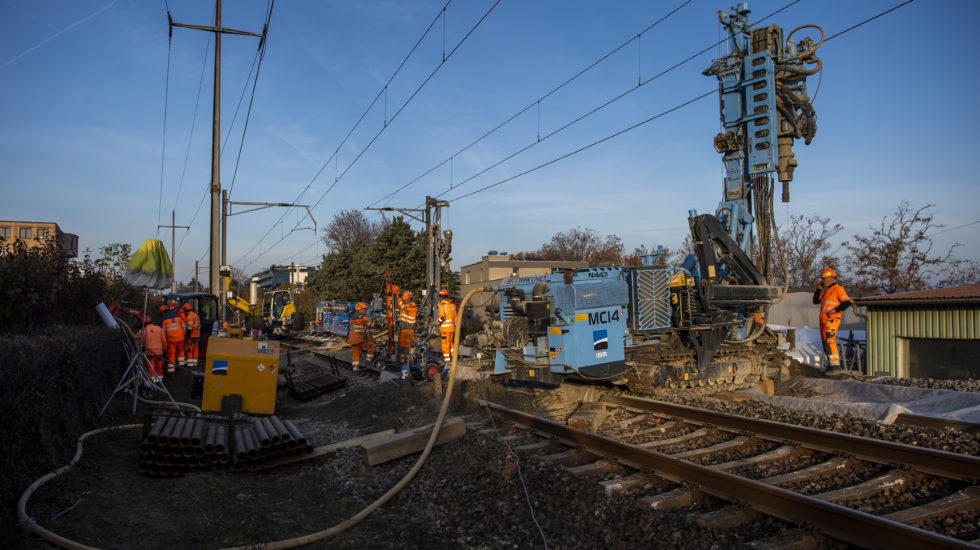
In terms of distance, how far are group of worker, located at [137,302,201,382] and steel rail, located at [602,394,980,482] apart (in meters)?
9.84

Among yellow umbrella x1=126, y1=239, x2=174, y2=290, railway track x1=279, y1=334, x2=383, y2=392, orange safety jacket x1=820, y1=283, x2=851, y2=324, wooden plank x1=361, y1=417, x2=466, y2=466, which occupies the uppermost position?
yellow umbrella x1=126, y1=239, x2=174, y2=290

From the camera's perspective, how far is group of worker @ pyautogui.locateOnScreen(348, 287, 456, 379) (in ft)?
43.2

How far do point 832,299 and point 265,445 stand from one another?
1020cm

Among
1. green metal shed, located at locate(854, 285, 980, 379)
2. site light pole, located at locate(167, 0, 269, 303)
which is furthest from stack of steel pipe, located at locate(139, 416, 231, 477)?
green metal shed, located at locate(854, 285, 980, 379)

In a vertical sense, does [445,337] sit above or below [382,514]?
above

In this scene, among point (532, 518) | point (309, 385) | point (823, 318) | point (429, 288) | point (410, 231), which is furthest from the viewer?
point (410, 231)

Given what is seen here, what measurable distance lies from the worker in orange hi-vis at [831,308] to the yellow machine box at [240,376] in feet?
32.9

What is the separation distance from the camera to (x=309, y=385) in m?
12.5

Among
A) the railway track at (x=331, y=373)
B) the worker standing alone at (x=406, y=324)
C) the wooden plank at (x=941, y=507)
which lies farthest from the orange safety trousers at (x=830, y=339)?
the railway track at (x=331, y=373)

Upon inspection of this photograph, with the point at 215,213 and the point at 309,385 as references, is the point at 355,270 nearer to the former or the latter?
the point at 215,213

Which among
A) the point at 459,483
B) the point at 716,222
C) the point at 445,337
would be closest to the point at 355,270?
the point at 445,337

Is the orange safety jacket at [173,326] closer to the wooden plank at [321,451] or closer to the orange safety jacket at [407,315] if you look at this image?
the orange safety jacket at [407,315]

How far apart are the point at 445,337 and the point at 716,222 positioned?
20.2 ft

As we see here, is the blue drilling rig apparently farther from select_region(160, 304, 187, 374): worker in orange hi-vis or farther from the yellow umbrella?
select_region(160, 304, 187, 374): worker in orange hi-vis
